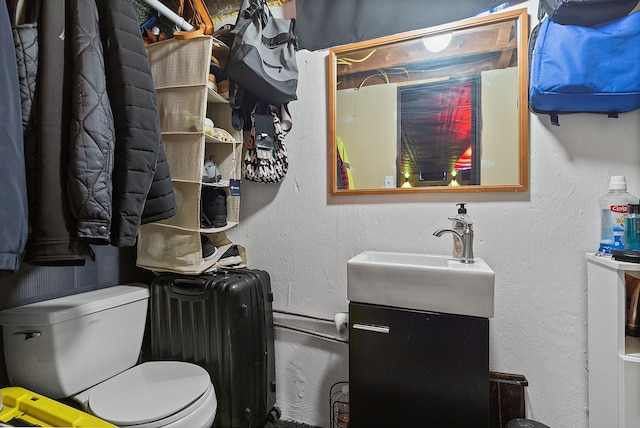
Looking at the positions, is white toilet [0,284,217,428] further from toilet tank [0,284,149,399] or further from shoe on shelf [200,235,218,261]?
shoe on shelf [200,235,218,261]

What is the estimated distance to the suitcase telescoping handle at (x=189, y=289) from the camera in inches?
52.3

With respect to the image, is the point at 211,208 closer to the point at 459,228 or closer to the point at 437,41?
the point at 459,228

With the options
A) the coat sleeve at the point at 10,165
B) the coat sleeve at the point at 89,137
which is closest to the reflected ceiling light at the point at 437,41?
the coat sleeve at the point at 89,137

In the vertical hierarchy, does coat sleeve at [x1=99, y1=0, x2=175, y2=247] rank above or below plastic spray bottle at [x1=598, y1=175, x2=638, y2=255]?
above

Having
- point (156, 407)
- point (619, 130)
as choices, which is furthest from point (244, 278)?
point (619, 130)

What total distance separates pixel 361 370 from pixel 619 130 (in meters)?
1.27

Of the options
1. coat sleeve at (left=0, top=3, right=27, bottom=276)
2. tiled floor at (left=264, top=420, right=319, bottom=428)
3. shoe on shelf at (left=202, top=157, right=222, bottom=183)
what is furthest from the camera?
tiled floor at (left=264, top=420, right=319, bottom=428)

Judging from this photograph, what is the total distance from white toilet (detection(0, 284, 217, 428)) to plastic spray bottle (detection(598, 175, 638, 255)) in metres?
1.48

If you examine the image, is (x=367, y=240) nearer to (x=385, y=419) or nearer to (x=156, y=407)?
(x=385, y=419)

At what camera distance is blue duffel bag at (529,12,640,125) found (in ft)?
3.43

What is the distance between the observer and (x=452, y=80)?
51.8 inches

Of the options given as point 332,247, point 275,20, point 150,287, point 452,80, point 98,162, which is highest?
point 275,20

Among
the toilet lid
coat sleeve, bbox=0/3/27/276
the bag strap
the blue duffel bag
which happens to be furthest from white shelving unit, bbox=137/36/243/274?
the blue duffel bag

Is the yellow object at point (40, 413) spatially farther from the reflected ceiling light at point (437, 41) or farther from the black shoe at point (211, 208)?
the reflected ceiling light at point (437, 41)
